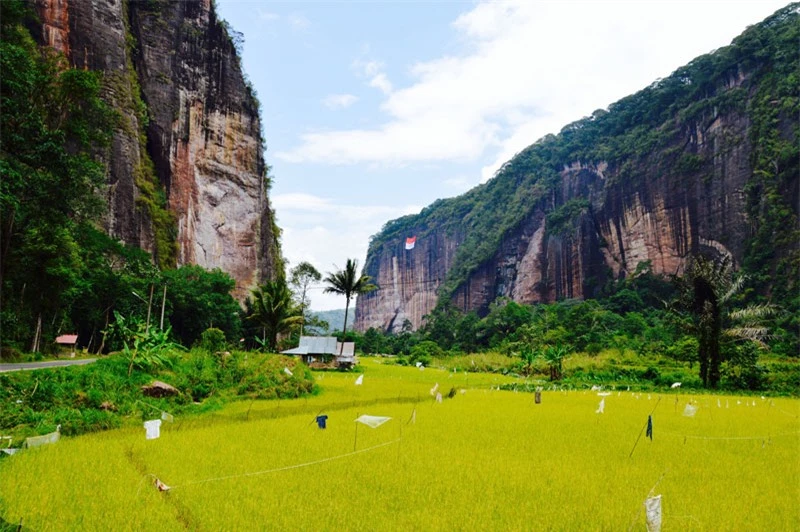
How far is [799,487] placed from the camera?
5.72 meters

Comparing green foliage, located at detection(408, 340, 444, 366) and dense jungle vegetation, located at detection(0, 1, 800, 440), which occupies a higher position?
dense jungle vegetation, located at detection(0, 1, 800, 440)

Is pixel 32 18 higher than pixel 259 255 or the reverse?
higher

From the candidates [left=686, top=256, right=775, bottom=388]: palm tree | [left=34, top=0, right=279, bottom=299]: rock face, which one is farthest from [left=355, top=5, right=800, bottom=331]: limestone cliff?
[left=34, top=0, right=279, bottom=299]: rock face

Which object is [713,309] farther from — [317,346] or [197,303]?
[197,303]

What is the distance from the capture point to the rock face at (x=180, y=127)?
2942 cm

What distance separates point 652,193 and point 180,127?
4982cm

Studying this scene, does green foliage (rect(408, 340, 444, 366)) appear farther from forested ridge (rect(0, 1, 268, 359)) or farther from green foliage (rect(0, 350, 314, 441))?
green foliage (rect(0, 350, 314, 441))

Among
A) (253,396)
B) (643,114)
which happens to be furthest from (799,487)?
(643,114)

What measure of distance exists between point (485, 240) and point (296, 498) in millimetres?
87362

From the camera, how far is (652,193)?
187ft

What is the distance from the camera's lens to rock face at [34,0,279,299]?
29.4m

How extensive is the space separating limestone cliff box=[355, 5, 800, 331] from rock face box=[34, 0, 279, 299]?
131 ft

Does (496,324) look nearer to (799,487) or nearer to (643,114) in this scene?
(643,114)

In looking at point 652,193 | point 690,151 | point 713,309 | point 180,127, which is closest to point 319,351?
point 180,127
